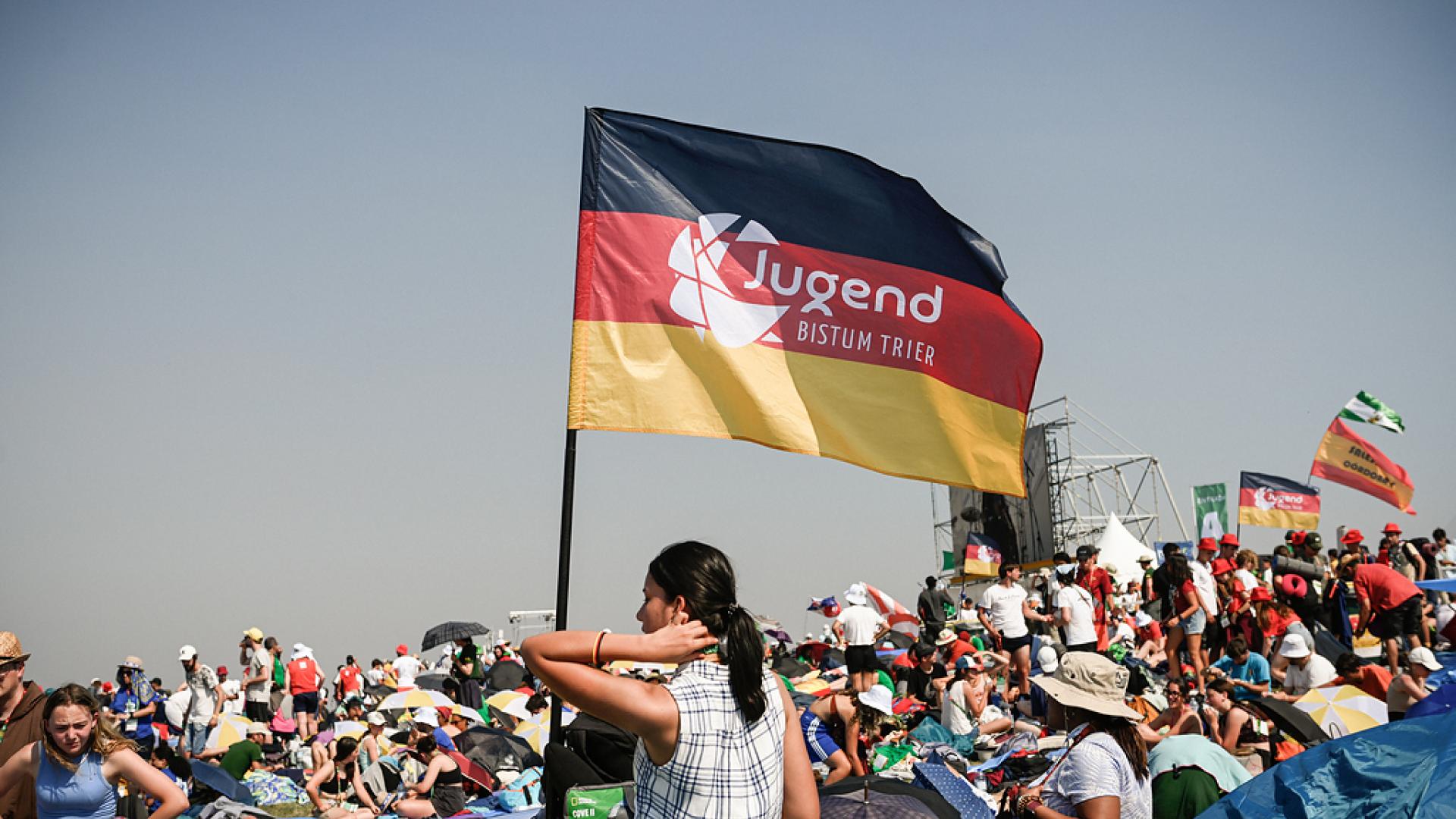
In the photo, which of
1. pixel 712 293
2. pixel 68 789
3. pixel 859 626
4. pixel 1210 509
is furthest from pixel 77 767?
pixel 1210 509

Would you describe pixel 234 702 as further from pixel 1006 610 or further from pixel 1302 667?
pixel 1302 667

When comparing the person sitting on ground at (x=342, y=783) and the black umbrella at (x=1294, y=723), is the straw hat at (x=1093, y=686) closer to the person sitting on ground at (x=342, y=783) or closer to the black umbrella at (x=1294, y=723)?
the black umbrella at (x=1294, y=723)

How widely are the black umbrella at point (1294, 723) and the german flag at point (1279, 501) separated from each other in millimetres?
16269

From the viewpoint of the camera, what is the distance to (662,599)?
120 inches

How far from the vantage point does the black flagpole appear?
4.74m

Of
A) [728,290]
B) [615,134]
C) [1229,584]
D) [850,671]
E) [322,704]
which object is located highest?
[615,134]

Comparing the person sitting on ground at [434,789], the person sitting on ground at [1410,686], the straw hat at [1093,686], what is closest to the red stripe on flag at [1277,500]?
the person sitting on ground at [1410,686]

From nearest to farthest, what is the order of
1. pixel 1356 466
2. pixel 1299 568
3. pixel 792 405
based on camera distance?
pixel 792 405 < pixel 1299 568 < pixel 1356 466

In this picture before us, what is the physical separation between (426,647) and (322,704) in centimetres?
407

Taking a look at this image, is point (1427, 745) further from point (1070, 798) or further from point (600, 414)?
point (600, 414)

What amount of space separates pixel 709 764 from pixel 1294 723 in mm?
6822

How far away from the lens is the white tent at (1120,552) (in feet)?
82.1

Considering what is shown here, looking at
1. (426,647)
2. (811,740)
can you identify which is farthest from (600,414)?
(426,647)

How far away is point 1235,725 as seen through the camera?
9.45m
